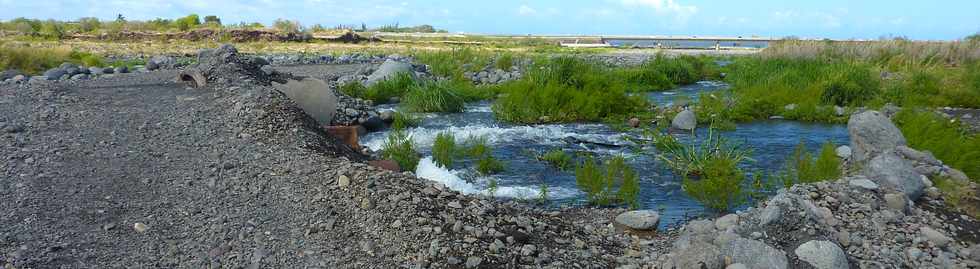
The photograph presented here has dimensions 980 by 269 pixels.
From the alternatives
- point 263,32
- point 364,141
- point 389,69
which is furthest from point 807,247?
point 263,32

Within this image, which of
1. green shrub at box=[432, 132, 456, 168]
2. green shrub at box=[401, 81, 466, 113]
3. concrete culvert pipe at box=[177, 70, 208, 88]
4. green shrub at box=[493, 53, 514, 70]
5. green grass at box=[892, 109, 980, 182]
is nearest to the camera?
green grass at box=[892, 109, 980, 182]

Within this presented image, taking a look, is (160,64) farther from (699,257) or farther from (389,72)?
(699,257)

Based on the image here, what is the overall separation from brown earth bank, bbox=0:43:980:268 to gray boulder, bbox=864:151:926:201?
0.06 feet

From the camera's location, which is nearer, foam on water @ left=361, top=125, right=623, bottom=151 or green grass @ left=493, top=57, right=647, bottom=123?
foam on water @ left=361, top=125, right=623, bottom=151

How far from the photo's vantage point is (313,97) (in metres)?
11.2

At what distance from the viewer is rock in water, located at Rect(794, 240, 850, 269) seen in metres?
4.84

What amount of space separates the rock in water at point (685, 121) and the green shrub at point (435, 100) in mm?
4253

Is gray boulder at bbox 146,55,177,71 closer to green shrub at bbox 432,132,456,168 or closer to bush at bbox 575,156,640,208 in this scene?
green shrub at bbox 432,132,456,168

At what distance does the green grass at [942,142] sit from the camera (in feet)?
26.2

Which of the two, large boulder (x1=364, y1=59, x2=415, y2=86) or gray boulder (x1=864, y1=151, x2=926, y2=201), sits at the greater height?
large boulder (x1=364, y1=59, x2=415, y2=86)

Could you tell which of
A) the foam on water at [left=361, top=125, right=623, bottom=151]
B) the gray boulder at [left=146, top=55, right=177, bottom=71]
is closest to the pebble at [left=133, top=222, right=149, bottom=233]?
the foam on water at [left=361, top=125, right=623, bottom=151]

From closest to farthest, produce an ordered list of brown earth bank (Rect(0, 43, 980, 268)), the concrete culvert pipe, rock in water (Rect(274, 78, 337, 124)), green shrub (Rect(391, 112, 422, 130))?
brown earth bank (Rect(0, 43, 980, 268)) → rock in water (Rect(274, 78, 337, 124)) → green shrub (Rect(391, 112, 422, 130)) → the concrete culvert pipe

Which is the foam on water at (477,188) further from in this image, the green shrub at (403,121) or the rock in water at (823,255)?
the green shrub at (403,121)

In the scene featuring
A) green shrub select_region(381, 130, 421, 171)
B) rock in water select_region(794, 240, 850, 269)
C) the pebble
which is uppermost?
the pebble
